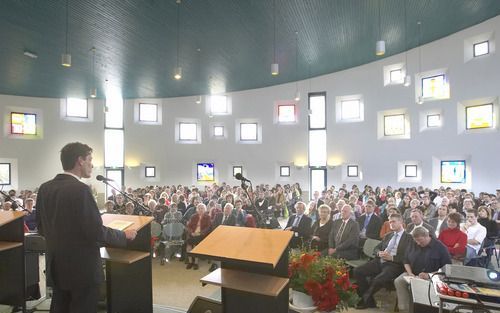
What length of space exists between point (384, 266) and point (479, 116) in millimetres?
9007

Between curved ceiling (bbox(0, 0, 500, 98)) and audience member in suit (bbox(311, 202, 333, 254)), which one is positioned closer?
audience member in suit (bbox(311, 202, 333, 254))

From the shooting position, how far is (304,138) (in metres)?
15.4

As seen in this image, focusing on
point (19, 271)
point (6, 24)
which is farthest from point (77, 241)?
A: point (6, 24)

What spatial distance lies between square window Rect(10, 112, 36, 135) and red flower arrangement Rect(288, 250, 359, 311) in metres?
15.6

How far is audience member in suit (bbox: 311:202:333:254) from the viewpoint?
5.65m

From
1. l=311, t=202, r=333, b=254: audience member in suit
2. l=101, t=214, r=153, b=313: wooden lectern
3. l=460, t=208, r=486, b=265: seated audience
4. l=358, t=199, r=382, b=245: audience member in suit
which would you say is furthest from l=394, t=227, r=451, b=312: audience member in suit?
l=101, t=214, r=153, b=313: wooden lectern

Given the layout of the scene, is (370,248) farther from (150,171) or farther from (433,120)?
(150,171)

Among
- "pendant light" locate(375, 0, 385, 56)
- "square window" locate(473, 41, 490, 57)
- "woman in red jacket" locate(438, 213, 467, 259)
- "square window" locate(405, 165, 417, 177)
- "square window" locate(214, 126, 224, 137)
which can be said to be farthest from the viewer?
"square window" locate(214, 126, 224, 137)

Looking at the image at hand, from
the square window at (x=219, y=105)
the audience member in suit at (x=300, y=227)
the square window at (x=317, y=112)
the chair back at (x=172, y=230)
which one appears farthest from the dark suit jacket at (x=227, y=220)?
the square window at (x=219, y=105)

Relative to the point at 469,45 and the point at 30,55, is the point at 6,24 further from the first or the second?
the point at 469,45

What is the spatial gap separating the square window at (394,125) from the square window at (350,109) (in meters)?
1.33

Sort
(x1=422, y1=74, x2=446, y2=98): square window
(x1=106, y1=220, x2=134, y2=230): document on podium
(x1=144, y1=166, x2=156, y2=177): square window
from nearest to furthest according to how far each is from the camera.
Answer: (x1=106, y1=220, x2=134, y2=230): document on podium → (x1=422, y1=74, x2=446, y2=98): square window → (x1=144, y1=166, x2=156, y2=177): square window

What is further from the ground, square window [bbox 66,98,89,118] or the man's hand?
square window [bbox 66,98,89,118]

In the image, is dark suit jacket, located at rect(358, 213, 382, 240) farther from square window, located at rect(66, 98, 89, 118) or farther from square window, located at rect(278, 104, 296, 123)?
square window, located at rect(66, 98, 89, 118)
